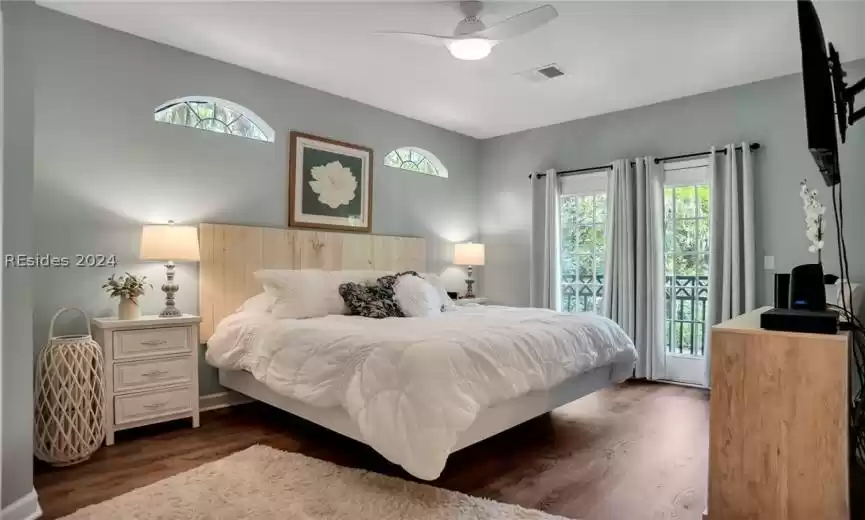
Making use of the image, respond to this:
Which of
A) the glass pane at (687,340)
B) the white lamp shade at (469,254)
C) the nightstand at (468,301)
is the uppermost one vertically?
the white lamp shade at (469,254)

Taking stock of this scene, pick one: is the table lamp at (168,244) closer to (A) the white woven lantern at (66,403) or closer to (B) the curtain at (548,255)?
(A) the white woven lantern at (66,403)

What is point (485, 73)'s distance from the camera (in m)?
4.02

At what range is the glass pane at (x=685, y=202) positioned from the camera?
462 centimetres

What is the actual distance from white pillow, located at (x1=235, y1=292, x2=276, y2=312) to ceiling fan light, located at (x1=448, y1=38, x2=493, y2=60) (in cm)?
203

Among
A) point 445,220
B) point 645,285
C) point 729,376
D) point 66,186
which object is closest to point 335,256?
point 445,220

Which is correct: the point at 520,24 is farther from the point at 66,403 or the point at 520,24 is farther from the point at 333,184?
the point at 66,403

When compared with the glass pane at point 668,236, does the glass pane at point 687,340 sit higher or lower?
lower

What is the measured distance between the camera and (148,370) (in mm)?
3119

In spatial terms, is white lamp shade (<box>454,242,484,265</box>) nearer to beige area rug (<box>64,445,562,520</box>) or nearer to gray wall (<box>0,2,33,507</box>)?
beige area rug (<box>64,445,562,520</box>)

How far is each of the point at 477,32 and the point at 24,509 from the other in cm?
304

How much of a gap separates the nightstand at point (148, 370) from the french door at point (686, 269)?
3948 mm

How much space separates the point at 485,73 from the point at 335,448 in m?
2.92

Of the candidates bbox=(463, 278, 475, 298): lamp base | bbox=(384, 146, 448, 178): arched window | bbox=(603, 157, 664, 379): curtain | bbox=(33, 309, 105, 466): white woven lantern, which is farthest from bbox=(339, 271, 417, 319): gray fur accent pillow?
bbox=(603, 157, 664, 379): curtain

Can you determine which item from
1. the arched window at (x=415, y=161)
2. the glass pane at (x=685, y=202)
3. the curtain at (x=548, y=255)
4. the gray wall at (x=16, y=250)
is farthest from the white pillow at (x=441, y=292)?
the gray wall at (x=16, y=250)
